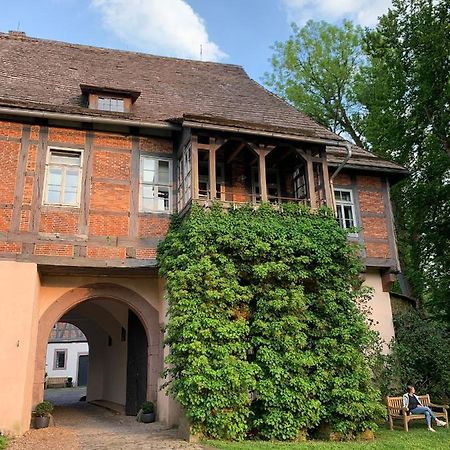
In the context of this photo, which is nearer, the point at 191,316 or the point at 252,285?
the point at 191,316

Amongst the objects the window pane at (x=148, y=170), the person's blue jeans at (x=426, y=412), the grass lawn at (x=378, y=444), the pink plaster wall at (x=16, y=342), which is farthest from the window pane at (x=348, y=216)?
the pink plaster wall at (x=16, y=342)

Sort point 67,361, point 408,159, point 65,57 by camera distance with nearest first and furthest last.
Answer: point 65,57, point 408,159, point 67,361

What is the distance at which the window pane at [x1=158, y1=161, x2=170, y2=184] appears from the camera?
11.7 m

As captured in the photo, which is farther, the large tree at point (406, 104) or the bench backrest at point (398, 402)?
the large tree at point (406, 104)

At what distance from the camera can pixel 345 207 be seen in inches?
528

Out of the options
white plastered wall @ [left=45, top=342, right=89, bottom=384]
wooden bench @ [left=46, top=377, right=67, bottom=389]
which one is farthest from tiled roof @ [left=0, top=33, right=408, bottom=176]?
wooden bench @ [left=46, top=377, right=67, bottom=389]

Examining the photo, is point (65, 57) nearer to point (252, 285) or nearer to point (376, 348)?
point (252, 285)

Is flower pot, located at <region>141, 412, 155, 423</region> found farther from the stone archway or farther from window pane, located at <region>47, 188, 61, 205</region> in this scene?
window pane, located at <region>47, 188, 61, 205</region>

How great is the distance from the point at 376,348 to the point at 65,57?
12.1 m

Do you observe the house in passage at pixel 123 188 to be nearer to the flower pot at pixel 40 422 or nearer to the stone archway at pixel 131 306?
the stone archway at pixel 131 306

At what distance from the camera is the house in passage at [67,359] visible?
3158 centimetres

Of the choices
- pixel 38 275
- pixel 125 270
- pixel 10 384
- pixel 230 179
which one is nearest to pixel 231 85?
pixel 230 179

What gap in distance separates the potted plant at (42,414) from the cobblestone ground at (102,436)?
181 millimetres

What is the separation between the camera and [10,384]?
9.51 metres
